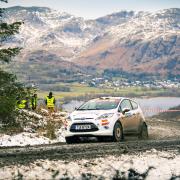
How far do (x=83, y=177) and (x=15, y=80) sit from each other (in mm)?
13010

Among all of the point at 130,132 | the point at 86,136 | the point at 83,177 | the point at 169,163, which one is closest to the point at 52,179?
the point at 83,177

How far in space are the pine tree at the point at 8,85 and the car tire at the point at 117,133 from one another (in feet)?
14.1

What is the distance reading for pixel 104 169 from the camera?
7.88 meters

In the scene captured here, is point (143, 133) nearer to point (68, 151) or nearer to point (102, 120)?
point (102, 120)

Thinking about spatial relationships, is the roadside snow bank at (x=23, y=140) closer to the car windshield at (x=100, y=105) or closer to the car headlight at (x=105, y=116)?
the car windshield at (x=100, y=105)

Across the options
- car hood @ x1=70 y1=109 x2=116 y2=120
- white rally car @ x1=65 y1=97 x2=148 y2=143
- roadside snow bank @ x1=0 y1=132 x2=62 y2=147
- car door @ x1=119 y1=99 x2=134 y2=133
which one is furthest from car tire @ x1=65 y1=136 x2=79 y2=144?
roadside snow bank @ x1=0 y1=132 x2=62 y2=147

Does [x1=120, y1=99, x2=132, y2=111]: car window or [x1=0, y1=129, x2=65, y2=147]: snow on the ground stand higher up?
[x1=120, y1=99, x2=132, y2=111]: car window

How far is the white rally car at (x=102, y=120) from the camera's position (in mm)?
16031

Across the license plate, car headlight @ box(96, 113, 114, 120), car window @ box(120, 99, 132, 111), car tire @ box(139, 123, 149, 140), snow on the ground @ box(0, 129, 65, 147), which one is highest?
car window @ box(120, 99, 132, 111)

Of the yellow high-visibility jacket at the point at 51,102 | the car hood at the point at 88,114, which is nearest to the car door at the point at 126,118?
the car hood at the point at 88,114

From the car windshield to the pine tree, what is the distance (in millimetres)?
2887

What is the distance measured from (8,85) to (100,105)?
471 cm

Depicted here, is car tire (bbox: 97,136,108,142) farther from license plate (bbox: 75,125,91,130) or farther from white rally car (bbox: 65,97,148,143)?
license plate (bbox: 75,125,91,130)

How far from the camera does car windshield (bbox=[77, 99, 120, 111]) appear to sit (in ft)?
56.3
